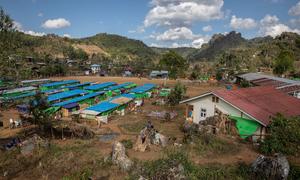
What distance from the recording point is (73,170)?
11688 mm

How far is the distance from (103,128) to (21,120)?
28.2 feet

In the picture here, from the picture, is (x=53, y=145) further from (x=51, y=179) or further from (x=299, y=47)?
(x=299, y=47)

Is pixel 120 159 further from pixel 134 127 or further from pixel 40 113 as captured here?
pixel 134 127

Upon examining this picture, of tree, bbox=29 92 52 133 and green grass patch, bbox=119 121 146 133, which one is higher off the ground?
tree, bbox=29 92 52 133

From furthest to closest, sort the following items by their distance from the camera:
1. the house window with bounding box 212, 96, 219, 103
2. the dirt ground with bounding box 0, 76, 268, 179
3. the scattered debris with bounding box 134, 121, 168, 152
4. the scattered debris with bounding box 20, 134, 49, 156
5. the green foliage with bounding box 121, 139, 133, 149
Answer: the house window with bounding box 212, 96, 219, 103 → the green foliage with bounding box 121, 139, 133, 149 → the scattered debris with bounding box 134, 121, 168, 152 → the scattered debris with bounding box 20, 134, 49, 156 → the dirt ground with bounding box 0, 76, 268, 179

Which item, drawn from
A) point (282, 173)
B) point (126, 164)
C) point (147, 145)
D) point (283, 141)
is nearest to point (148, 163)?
point (126, 164)

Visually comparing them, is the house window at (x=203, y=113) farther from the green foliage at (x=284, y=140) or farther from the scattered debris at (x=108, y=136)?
the scattered debris at (x=108, y=136)

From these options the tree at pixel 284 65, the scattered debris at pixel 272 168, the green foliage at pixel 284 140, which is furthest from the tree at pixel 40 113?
the tree at pixel 284 65

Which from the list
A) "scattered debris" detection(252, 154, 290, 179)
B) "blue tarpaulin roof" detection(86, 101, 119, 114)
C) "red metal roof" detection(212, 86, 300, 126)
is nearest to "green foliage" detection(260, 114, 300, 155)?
"red metal roof" detection(212, 86, 300, 126)

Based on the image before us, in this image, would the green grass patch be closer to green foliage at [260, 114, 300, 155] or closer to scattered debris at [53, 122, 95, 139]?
scattered debris at [53, 122, 95, 139]

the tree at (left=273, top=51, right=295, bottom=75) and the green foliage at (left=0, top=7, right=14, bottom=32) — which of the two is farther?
the tree at (left=273, top=51, right=295, bottom=75)

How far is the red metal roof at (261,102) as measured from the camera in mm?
17328

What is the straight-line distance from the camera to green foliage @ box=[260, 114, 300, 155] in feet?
45.9

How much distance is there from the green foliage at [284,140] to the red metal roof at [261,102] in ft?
5.31
